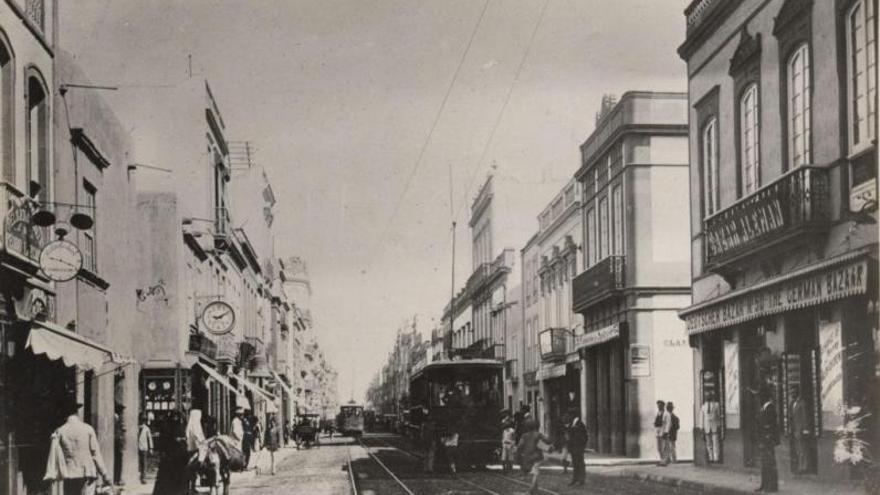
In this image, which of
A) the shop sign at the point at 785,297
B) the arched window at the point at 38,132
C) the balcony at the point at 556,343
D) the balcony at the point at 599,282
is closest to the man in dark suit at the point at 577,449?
the shop sign at the point at 785,297

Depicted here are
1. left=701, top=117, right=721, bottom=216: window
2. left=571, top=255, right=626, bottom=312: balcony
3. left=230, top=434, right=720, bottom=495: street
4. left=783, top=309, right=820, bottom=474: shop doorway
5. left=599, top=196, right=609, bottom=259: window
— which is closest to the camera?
left=783, top=309, right=820, bottom=474: shop doorway

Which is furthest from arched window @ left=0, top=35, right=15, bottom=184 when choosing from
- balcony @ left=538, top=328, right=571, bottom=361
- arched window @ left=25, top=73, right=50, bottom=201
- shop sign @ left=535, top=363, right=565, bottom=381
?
shop sign @ left=535, top=363, right=565, bottom=381

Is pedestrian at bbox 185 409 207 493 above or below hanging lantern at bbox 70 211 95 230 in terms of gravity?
below

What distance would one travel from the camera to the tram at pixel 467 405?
28.7 meters

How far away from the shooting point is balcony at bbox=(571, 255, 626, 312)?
115 feet

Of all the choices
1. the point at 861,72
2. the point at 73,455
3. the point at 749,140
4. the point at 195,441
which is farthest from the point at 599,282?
the point at 73,455

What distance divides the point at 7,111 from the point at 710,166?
51.9 ft

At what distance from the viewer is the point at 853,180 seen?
1844 cm

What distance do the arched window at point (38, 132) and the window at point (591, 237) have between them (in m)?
24.1

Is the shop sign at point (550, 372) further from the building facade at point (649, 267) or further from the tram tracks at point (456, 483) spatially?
the tram tracks at point (456, 483)

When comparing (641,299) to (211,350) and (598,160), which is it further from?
(211,350)

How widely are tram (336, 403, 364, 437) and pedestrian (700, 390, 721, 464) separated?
4821 cm

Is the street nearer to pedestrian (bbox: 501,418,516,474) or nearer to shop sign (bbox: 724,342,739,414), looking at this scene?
pedestrian (bbox: 501,418,516,474)

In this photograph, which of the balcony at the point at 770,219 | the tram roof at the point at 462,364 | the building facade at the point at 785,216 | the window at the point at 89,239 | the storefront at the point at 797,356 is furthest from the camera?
the tram roof at the point at 462,364
